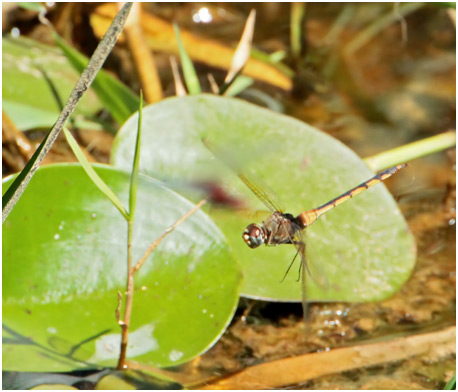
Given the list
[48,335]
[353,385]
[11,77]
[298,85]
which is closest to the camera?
[48,335]

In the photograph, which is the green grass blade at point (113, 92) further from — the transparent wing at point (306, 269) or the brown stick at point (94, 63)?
the brown stick at point (94, 63)

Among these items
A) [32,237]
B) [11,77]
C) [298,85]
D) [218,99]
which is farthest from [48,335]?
[298,85]

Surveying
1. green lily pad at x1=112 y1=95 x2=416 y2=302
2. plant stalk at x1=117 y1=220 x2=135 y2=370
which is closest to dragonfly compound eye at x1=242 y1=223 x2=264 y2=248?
green lily pad at x1=112 y1=95 x2=416 y2=302

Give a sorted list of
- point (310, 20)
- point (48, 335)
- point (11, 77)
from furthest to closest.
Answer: point (310, 20) < point (11, 77) < point (48, 335)

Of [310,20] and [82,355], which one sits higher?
[310,20]

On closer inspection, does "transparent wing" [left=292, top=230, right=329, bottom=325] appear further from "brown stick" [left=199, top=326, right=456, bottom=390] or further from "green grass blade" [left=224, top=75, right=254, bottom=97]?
"green grass blade" [left=224, top=75, right=254, bottom=97]

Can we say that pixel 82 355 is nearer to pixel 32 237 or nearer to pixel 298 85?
pixel 32 237

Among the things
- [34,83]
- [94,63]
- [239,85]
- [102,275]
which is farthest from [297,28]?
[94,63]
